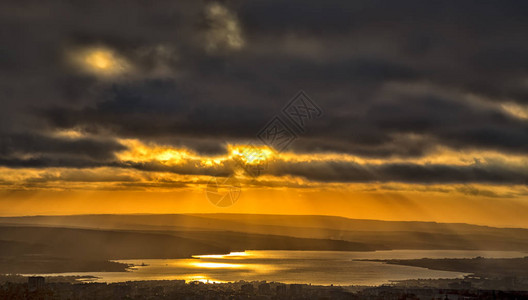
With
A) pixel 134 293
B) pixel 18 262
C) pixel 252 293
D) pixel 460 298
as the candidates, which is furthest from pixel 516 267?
pixel 18 262

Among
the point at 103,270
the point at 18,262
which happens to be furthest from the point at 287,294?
A: the point at 18,262

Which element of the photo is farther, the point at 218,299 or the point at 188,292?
the point at 188,292

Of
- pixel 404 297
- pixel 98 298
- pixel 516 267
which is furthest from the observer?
pixel 516 267

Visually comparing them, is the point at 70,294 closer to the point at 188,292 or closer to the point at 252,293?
the point at 188,292

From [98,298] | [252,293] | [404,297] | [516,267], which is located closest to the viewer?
[98,298]

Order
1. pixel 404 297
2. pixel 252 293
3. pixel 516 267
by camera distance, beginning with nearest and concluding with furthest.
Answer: pixel 404 297, pixel 252 293, pixel 516 267

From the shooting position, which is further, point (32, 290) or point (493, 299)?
point (32, 290)

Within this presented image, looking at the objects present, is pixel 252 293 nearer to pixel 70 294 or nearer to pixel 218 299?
pixel 218 299

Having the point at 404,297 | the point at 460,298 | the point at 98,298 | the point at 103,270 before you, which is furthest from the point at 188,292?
the point at 103,270
